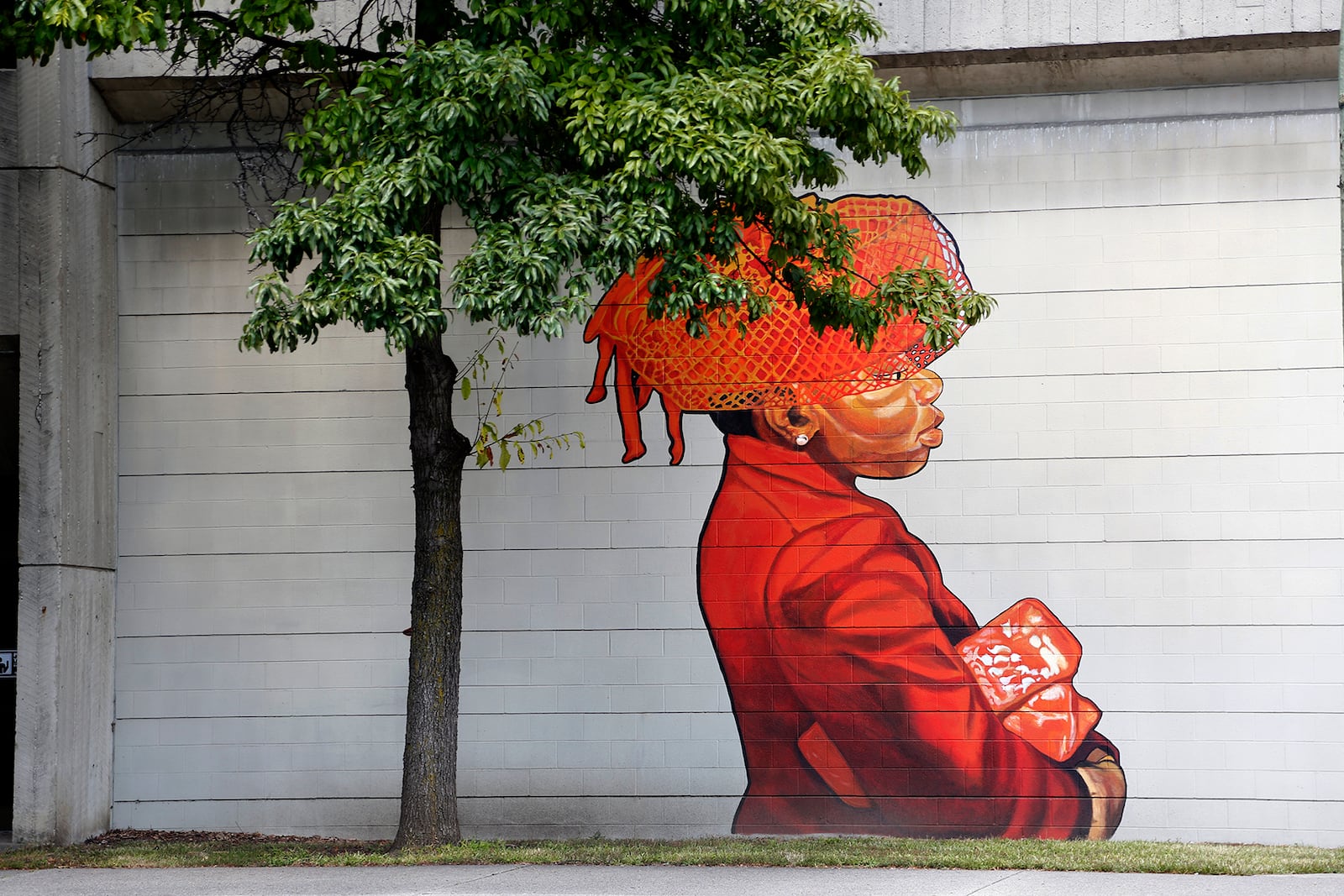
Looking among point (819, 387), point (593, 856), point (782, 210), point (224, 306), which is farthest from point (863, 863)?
point (224, 306)

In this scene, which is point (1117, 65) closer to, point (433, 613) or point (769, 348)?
point (769, 348)

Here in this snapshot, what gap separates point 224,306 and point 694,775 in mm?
4912

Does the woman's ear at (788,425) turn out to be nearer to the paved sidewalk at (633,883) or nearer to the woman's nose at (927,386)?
the woman's nose at (927,386)

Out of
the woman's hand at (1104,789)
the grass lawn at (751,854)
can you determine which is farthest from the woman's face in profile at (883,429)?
the grass lawn at (751,854)

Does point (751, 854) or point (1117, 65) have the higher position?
point (1117, 65)

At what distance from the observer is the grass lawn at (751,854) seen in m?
7.64

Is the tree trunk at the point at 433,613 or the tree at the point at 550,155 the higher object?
the tree at the point at 550,155

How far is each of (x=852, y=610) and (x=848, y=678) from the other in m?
0.47

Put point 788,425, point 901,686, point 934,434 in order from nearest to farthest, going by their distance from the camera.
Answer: point 901,686, point 934,434, point 788,425

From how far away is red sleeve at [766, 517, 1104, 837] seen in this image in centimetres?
891

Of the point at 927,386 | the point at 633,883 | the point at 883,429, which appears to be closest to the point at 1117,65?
the point at 927,386

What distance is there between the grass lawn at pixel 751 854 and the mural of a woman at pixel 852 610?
37 cm

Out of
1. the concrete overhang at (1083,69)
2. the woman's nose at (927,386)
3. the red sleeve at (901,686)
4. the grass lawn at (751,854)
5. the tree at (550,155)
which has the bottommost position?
the grass lawn at (751,854)

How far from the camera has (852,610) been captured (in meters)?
9.10
